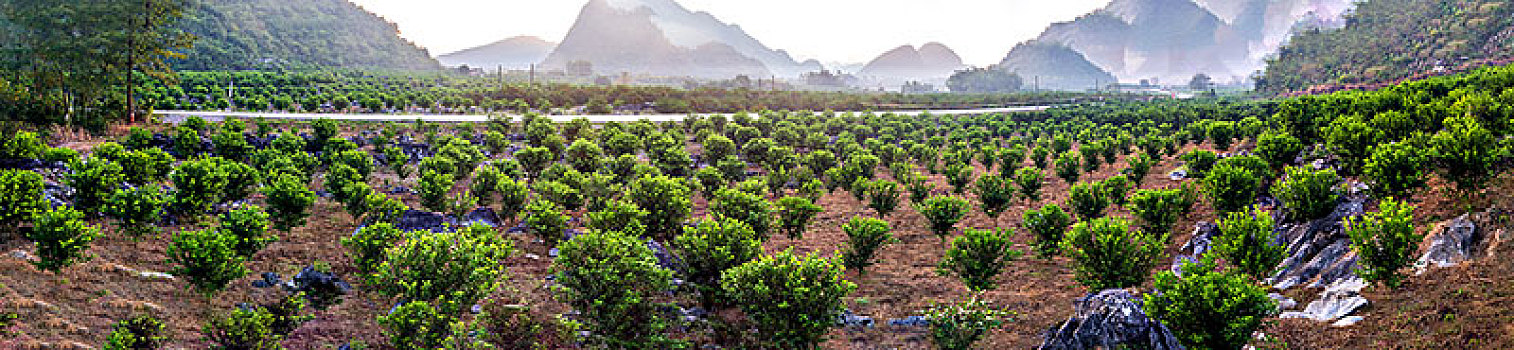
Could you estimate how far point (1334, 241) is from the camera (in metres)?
12.7

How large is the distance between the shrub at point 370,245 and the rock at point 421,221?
164 inches

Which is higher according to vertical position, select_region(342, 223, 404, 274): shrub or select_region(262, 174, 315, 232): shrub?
select_region(262, 174, 315, 232): shrub

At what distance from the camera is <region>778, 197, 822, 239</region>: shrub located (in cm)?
1886

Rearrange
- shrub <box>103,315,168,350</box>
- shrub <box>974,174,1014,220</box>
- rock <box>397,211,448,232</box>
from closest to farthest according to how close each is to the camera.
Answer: shrub <box>103,315,168,350</box> → rock <box>397,211,448,232</box> → shrub <box>974,174,1014,220</box>

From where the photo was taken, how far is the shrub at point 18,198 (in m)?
12.2

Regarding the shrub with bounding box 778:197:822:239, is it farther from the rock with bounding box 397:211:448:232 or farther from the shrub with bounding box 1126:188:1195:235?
the rock with bounding box 397:211:448:232

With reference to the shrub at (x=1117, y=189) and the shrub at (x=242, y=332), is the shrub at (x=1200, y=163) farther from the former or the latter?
the shrub at (x=242, y=332)

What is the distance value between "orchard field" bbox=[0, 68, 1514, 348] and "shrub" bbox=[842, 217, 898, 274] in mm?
74

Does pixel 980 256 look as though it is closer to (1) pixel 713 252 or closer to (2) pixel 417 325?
(1) pixel 713 252

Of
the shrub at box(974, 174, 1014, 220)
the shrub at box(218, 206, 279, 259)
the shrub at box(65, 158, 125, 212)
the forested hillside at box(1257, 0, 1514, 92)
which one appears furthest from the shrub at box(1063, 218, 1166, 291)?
the forested hillside at box(1257, 0, 1514, 92)

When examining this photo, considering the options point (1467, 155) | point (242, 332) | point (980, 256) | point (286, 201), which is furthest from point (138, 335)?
point (1467, 155)

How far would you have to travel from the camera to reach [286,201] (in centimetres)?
1569

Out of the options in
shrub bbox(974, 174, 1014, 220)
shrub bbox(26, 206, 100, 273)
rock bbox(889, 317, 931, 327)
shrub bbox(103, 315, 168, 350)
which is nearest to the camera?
shrub bbox(103, 315, 168, 350)

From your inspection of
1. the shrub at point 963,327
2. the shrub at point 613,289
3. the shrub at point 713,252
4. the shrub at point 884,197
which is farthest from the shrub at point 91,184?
the shrub at point 884,197
